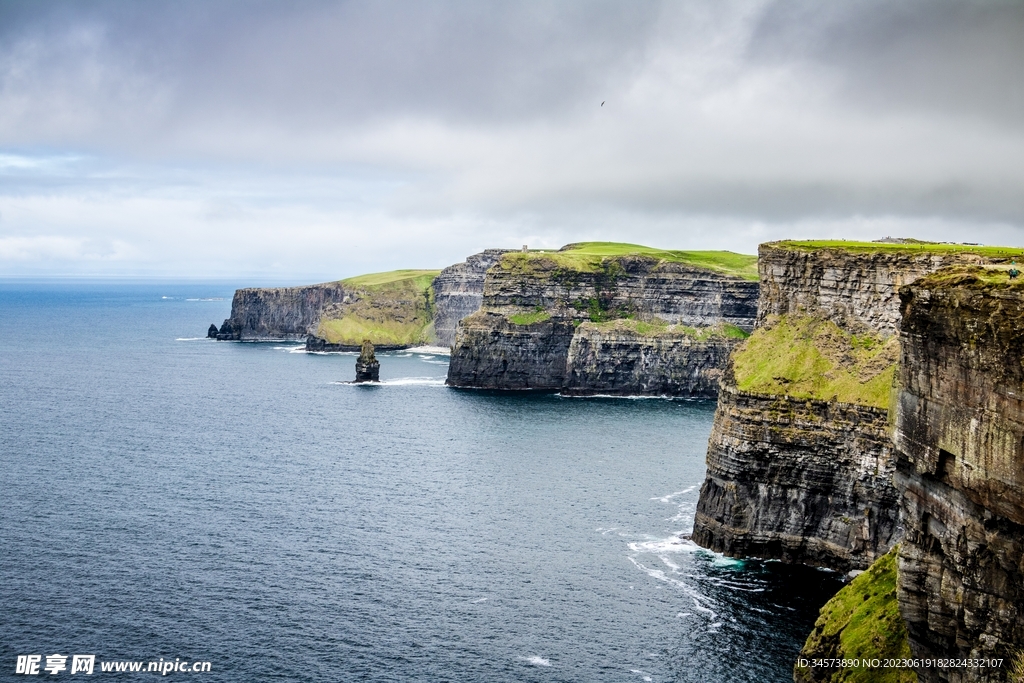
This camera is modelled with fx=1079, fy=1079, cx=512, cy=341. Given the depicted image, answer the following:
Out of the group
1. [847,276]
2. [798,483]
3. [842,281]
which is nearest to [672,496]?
[798,483]

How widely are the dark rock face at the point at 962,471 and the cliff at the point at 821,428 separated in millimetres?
42648

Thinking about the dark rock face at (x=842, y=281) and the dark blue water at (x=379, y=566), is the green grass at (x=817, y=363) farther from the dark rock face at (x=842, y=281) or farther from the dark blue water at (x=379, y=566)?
the dark blue water at (x=379, y=566)

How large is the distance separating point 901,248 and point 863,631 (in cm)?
5361

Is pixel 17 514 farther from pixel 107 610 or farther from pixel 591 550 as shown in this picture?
pixel 591 550

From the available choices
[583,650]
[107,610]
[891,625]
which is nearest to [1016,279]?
[891,625]

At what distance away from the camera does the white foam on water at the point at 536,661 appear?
8100 cm

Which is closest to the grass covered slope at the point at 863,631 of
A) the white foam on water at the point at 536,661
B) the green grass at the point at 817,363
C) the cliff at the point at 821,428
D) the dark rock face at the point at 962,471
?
the dark rock face at the point at 962,471

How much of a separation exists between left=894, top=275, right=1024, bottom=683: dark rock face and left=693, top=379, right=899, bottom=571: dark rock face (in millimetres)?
43531

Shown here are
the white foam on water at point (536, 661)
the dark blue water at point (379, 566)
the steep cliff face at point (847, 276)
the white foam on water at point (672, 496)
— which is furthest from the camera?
the white foam on water at point (672, 496)

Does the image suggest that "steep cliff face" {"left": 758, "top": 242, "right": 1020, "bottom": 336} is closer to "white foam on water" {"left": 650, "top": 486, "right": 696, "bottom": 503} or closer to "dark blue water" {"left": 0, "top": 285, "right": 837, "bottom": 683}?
"white foam on water" {"left": 650, "top": 486, "right": 696, "bottom": 503}

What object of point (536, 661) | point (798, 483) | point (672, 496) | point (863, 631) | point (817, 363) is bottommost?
point (536, 661)

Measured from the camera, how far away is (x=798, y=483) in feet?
350

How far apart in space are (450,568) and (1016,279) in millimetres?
63994

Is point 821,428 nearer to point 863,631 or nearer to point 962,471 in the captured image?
point 863,631
